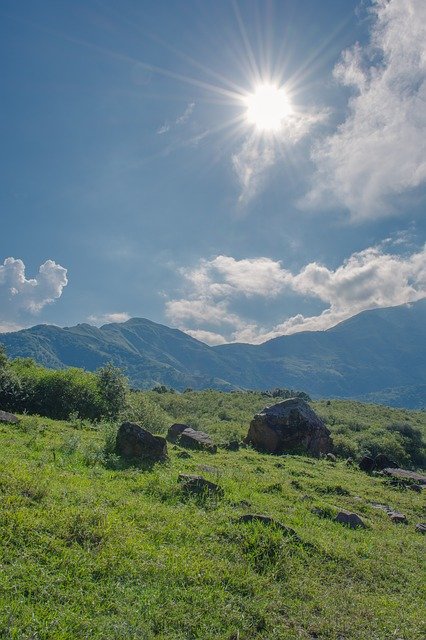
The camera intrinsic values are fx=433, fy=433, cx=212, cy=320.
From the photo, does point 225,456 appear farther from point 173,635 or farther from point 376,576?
point 173,635

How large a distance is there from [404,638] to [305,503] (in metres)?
9.38

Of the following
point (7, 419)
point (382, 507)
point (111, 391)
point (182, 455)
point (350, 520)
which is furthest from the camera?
point (111, 391)

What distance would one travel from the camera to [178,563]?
10391 millimetres

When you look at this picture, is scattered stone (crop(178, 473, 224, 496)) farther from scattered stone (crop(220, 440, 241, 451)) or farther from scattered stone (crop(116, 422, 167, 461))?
scattered stone (crop(220, 440, 241, 451))

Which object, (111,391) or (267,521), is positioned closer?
(267,521)

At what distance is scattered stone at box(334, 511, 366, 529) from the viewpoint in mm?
16903

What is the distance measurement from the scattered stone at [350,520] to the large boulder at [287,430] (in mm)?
20535

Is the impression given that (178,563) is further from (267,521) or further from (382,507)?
(382,507)

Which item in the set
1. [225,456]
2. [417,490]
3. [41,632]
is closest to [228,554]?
[41,632]

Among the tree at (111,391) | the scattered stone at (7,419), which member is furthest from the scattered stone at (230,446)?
the scattered stone at (7,419)

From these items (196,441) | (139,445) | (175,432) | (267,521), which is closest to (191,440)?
(196,441)

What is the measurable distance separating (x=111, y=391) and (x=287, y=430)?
58.0 ft

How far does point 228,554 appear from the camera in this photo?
460 inches

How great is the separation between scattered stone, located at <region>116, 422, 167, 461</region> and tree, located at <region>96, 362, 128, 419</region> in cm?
2172
